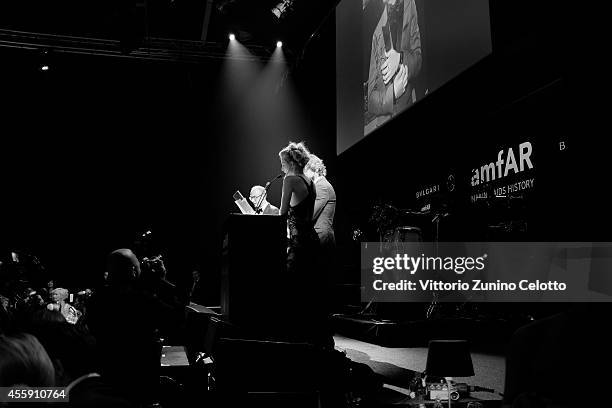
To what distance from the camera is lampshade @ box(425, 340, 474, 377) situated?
9.57 ft

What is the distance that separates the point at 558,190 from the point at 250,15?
473cm

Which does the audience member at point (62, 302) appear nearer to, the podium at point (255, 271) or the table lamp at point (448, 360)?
the podium at point (255, 271)

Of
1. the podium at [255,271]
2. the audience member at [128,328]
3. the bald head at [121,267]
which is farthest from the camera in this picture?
the podium at [255,271]

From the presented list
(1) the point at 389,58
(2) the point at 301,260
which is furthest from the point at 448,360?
(1) the point at 389,58

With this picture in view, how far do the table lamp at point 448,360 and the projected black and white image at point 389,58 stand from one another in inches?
106

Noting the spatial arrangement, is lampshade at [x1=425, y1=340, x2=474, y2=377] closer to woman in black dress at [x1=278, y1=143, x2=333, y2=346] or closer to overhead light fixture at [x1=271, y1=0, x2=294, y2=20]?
woman in black dress at [x1=278, y1=143, x2=333, y2=346]

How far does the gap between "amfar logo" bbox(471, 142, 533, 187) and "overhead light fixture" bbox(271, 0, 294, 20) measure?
11.6 feet

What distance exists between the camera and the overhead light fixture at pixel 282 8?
7520 mm

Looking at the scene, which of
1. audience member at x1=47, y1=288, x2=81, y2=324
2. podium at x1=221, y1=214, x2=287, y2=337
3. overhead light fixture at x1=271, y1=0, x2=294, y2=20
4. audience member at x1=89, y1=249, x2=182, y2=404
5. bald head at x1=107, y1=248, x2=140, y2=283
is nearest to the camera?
audience member at x1=89, y1=249, x2=182, y2=404

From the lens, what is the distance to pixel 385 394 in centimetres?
325

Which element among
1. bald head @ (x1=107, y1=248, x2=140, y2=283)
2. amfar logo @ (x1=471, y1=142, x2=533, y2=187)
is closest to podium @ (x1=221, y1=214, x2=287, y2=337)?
bald head @ (x1=107, y1=248, x2=140, y2=283)

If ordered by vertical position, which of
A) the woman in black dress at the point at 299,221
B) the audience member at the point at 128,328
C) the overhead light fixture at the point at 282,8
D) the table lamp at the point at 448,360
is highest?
the overhead light fixture at the point at 282,8

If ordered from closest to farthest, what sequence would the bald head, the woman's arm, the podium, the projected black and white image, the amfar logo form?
1. the bald head
2. the podium
3. the woman's arm
4. the projected black and white image
5. the amfar logo

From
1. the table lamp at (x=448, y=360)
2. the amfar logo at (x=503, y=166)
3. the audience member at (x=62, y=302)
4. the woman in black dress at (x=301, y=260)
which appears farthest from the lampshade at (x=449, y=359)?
the amfar logo at (x=503, y=166)
